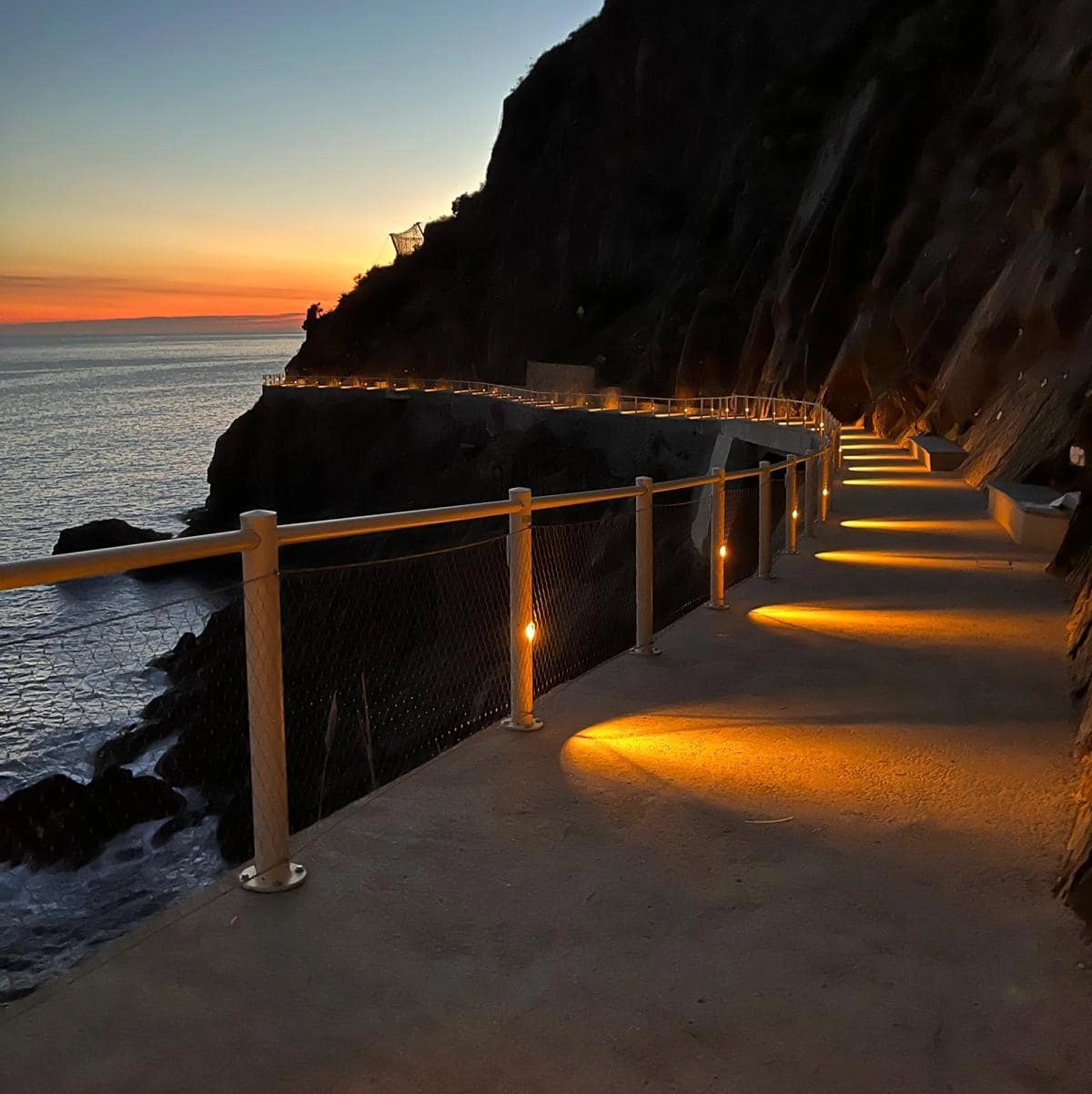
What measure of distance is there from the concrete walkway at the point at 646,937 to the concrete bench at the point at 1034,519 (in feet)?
26.3

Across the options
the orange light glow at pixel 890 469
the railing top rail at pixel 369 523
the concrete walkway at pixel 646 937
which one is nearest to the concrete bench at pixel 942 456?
the orange light glow at pixel 890 469

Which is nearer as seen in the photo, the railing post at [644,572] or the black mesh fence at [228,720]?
the railing post at [644,572]

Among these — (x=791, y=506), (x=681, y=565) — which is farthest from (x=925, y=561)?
(x=681, y=565)

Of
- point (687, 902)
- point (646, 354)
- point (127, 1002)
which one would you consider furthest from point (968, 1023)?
point (646, 354)

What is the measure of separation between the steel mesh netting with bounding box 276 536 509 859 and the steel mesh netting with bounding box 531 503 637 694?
1197 mm

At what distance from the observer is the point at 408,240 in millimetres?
103000

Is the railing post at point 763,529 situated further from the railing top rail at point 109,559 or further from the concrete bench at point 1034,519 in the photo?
the railing top rail at point 109,559

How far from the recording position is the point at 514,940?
11.7 ft

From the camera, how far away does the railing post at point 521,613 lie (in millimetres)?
5695

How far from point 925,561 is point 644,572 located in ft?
20.9

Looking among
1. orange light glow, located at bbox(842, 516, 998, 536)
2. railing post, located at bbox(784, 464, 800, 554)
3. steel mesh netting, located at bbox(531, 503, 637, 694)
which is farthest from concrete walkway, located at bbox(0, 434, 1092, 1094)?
orange light glow, located at bbox(842, 516, 998, 536)

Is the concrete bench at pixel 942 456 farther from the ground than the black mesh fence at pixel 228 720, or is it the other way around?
the concrete bench at pixel 942 456

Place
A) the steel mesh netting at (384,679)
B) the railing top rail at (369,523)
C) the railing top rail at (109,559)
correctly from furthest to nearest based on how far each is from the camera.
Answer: the steel mesh netting at (384,679)
the railing top rail at (369,523)
the railing top rail at (109,559)

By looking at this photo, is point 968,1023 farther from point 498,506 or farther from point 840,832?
point 498,506
